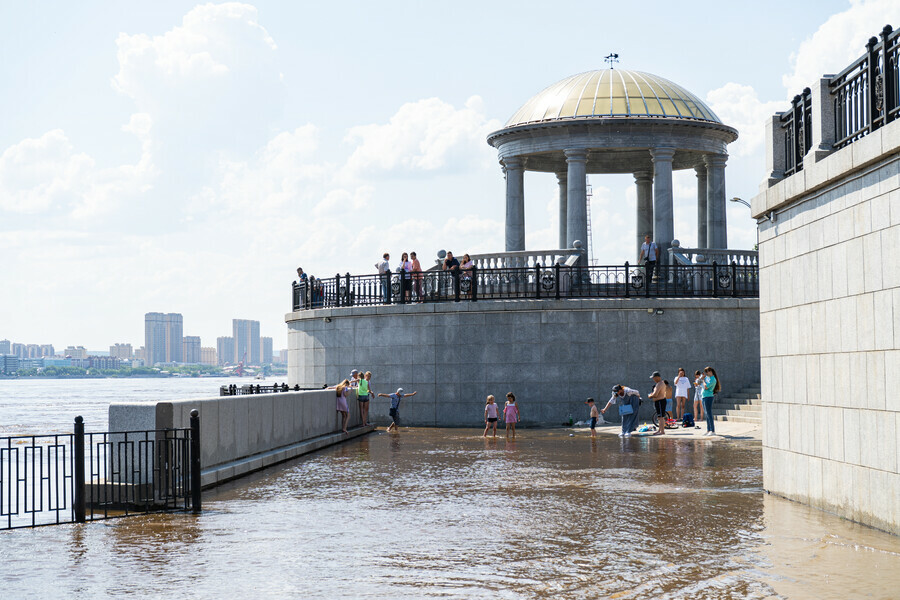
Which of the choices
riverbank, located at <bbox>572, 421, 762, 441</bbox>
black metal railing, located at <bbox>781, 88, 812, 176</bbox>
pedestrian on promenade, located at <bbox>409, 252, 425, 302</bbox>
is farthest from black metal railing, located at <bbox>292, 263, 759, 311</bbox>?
black metal railing, located at <bbox>781, 88, 812, 176</bbox>

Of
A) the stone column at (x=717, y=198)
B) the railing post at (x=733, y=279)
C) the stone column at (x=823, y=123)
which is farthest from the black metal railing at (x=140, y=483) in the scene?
the stone column at (x=717, y=198)

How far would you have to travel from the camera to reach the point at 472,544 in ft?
35.4

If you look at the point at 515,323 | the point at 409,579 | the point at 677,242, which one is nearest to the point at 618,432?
the point at 515,323

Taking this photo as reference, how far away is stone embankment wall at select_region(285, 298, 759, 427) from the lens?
28.3 meters

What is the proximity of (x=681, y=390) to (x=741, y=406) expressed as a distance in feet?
7.18

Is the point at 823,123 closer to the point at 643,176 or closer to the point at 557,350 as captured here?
the point at 557,350

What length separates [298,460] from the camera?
2003 cm

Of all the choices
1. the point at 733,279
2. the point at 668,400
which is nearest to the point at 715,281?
the point at 733,279

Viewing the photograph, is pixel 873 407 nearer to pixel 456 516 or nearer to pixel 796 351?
pixel 796 351

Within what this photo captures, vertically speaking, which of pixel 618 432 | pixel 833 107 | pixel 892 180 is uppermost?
pixel 833 107

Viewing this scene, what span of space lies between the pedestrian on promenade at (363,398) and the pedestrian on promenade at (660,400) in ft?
23.8

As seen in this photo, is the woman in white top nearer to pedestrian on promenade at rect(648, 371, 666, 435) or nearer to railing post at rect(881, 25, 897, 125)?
pedestrian on promenade at rect(648, 371, 666, 435)

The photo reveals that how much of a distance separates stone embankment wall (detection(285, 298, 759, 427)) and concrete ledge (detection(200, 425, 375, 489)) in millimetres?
4767

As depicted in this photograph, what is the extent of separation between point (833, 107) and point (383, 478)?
850cm
